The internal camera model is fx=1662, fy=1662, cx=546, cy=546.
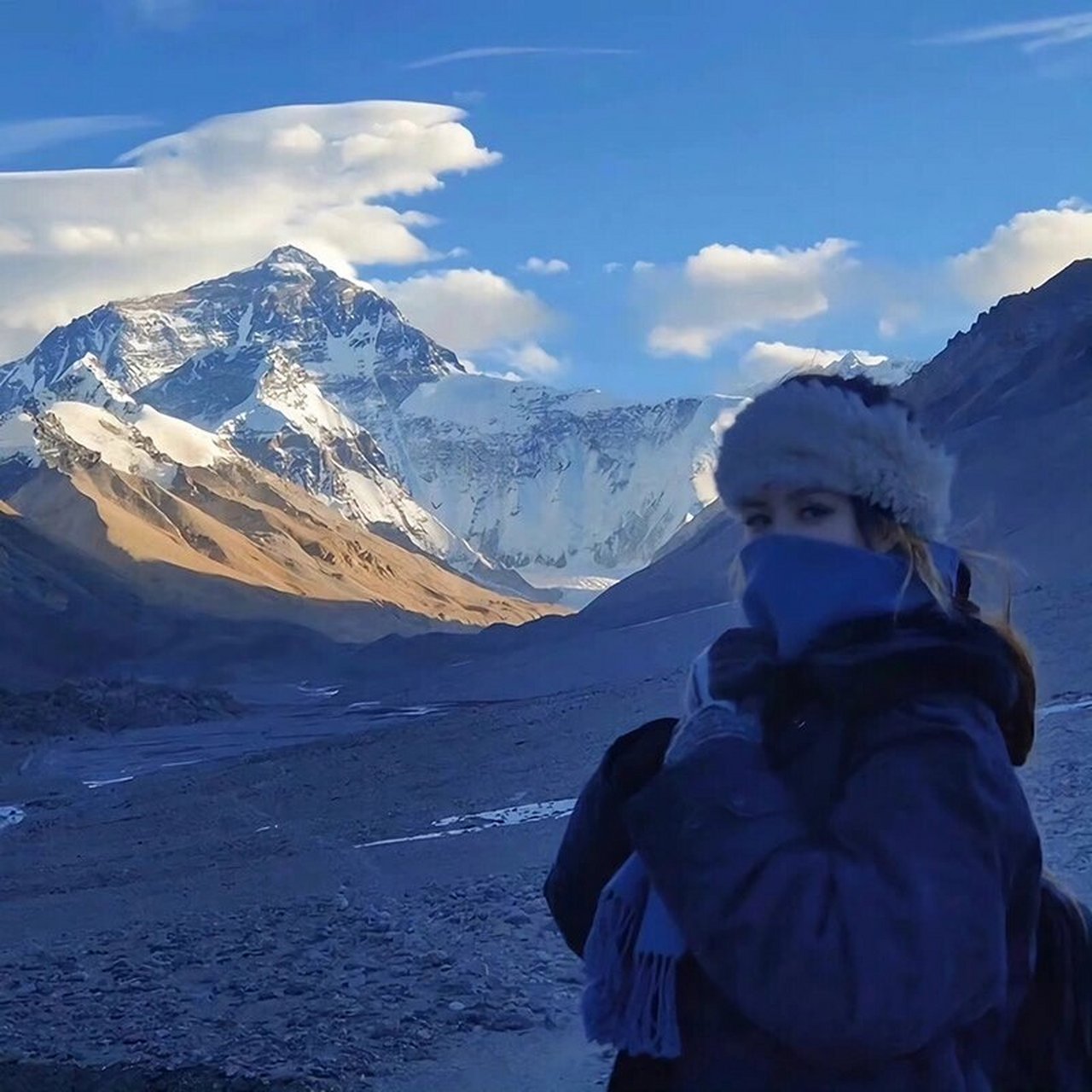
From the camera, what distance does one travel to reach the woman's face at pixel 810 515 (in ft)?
6.20

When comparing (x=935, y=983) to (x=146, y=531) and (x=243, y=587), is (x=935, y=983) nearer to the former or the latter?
(x=243, y=587)

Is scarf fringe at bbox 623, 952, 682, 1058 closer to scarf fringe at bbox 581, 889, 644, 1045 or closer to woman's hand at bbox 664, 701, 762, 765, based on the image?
scarf fringe at bbox 581, 889, 644, 1045

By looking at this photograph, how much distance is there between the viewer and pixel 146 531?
100312 mm

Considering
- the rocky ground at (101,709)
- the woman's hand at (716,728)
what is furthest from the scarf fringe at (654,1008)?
the rocky ground at (101,709)

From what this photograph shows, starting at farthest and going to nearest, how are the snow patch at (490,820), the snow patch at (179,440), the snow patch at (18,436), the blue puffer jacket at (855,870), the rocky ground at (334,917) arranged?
the snow patch at (179,440)
the snow patch at (18,436)
the snow patch at (490,820)
the rocky ground at (334,917)
the blue puffer jacket at (855,870)

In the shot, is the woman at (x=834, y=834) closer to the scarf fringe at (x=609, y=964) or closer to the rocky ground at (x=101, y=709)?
the scarf fringe at (x=609, y=964)

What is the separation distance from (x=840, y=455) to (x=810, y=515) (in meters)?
0.08

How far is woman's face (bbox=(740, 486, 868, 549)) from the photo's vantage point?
1889mm

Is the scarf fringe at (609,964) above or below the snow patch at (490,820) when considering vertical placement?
above

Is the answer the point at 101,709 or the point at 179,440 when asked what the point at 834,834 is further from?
the point at 179,440

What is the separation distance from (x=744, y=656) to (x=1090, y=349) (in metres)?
58.2

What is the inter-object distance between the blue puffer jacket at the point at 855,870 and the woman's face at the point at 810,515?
165 mm

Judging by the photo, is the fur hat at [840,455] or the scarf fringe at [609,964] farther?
the fur hat at [840,455]

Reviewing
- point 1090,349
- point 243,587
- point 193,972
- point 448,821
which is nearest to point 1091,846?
point 193,972
